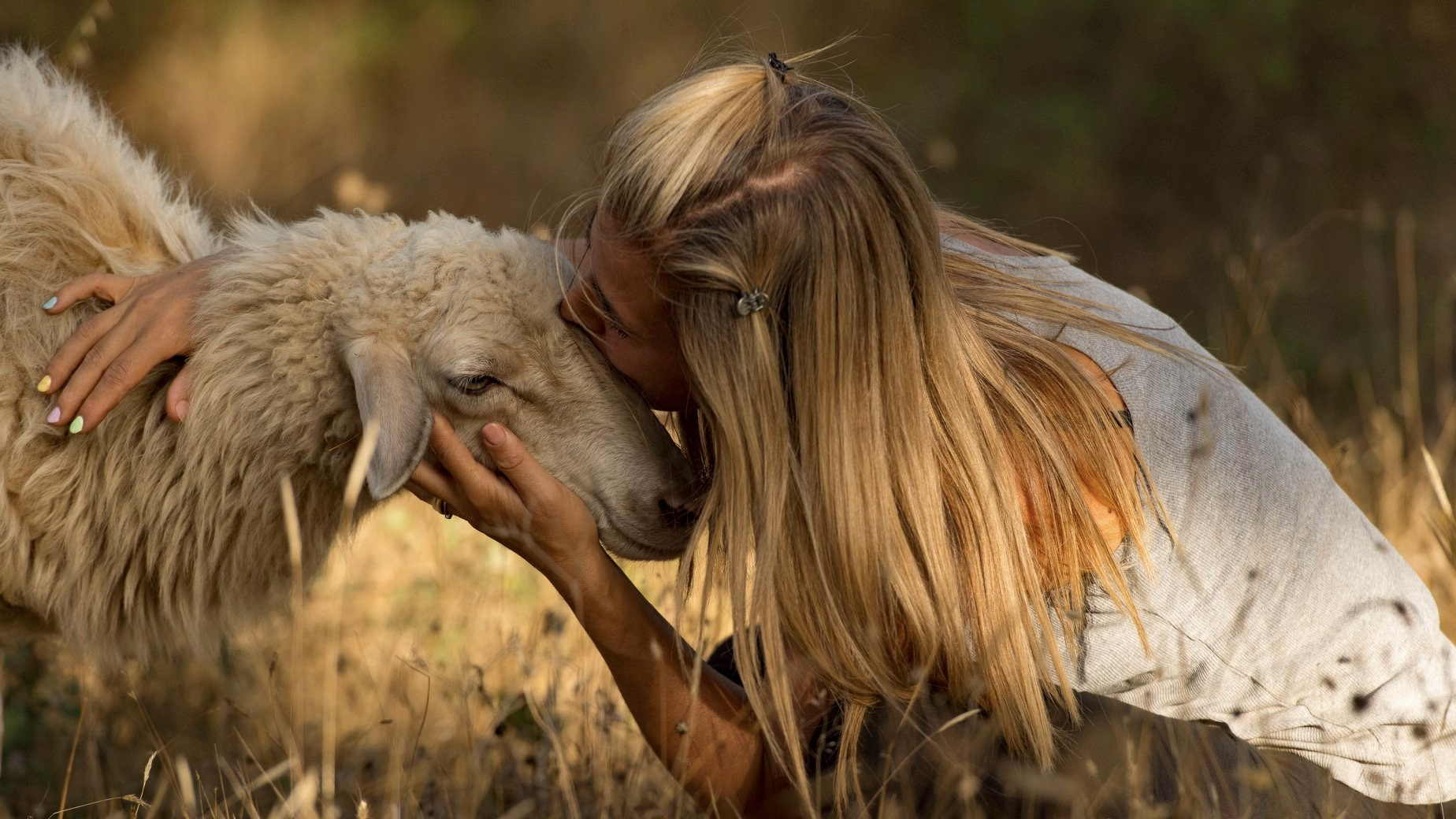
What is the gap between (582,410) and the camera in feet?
8.67

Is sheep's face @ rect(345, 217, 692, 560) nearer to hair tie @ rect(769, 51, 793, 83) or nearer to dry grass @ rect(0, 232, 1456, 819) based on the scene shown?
dry grass @ rect(0, 232, 1456, 819)

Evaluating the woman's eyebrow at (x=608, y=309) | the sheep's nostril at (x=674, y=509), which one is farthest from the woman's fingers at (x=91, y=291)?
the sheep's nostril at (x=674, y=509)

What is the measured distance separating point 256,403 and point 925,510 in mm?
1365

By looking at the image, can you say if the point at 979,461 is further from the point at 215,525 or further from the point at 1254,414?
the point at 215,525

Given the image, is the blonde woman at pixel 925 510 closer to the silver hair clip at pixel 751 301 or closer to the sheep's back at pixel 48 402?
the silver hair clip at pixel 751 301

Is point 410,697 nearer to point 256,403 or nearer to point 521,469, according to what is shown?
point 256,403

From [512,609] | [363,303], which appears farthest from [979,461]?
[512,609]

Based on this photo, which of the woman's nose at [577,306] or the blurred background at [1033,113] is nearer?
the woman's nose at [577,306]

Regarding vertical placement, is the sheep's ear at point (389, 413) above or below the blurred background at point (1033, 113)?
below

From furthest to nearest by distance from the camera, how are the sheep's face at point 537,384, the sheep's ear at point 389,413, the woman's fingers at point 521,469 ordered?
the sheep's face at point 537,384 < the woman's fingers at point 521,469 < the sheep's ear at point 389,413

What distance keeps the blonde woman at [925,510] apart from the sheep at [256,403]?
0.37 feet

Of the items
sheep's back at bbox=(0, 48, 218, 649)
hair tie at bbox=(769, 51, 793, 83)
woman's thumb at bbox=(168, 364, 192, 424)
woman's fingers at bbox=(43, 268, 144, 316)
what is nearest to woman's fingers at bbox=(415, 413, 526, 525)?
woman's thumb at bbox=(168, 364, 192, 424)

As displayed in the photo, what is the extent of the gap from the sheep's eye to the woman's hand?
0.07 m

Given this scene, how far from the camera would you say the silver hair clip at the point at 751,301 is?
236 centimetres
